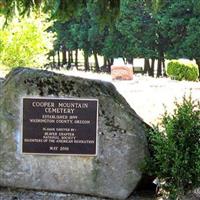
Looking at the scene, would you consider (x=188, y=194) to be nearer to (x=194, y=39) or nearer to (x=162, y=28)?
(x=194, y=39)

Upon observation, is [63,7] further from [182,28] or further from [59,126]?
[182,28]

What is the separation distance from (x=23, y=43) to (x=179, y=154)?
48.8 feet

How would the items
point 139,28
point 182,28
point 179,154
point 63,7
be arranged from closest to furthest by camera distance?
point 179,154 < point 63,7 < point 182,28 < point 139,28

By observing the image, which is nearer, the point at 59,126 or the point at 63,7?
the point at 59,126

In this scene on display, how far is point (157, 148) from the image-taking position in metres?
5.98

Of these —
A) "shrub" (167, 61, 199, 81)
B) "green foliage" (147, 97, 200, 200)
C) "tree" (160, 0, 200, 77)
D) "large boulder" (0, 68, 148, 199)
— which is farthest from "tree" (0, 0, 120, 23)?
"tree" (160, 0, 200, 77)

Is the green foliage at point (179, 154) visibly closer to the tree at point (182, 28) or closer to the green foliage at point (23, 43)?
the green foliage at point (23, 43)

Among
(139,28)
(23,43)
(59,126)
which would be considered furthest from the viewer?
(139,28)

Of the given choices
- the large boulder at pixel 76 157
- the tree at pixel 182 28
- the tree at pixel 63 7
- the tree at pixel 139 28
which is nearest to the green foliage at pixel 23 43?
the tree at pixel 63 7

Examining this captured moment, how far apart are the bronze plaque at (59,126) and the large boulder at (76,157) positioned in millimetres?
63

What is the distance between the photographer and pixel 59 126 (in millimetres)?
6281

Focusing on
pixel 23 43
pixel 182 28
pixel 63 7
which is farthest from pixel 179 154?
pixel 182 28

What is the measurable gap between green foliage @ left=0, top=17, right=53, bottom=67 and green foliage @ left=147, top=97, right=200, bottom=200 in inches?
544

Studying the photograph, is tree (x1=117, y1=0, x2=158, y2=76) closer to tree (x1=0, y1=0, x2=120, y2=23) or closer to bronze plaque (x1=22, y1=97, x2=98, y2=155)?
tree (x1=0, y1=0, x2=120, y2=23)
